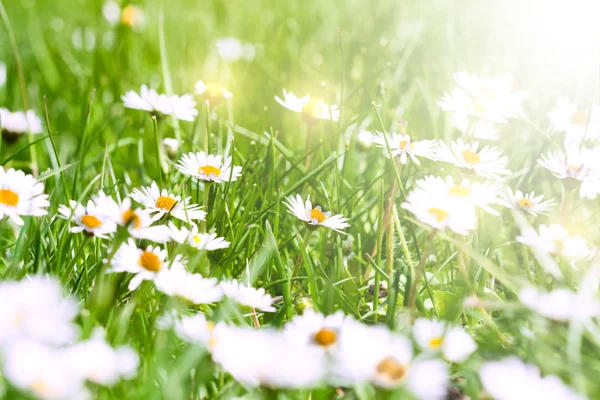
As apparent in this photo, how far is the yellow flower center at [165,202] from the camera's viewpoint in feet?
3.08

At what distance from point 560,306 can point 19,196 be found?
2.43 ft

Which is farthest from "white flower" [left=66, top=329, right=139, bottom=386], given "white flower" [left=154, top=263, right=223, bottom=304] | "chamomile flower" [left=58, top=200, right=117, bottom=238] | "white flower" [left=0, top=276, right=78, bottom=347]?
"chamomile flower" [left=58, top=200, right=117, bottom=238]

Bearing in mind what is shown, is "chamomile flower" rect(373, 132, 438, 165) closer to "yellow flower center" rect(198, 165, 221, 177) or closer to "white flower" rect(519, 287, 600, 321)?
"yellow flower center" rect(198, 165, 221, 177)

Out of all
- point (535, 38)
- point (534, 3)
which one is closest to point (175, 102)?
point (535, 38)

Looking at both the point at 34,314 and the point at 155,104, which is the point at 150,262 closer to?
the point at 34,314

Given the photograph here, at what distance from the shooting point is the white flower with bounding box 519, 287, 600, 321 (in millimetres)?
618

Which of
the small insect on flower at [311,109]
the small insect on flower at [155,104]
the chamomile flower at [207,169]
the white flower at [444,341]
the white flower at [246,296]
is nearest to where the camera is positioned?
the white flower at [444,341]

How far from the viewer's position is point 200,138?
63.6 inches

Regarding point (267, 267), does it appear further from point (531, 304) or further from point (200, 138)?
point (200, 138)

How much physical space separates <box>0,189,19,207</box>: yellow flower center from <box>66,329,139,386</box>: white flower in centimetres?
38

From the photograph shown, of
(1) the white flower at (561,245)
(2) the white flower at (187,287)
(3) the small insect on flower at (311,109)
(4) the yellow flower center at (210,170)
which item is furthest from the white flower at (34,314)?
(3) the small insect on flower at (311,109)

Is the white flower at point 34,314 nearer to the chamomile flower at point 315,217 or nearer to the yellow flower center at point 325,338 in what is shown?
the yellow flower center at point 325,338

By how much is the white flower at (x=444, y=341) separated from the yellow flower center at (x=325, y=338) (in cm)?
9

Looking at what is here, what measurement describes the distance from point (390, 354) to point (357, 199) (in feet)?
2.36
